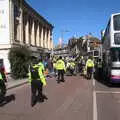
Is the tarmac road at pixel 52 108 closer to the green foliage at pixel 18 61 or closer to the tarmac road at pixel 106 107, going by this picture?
the tarmac road at pixel 106 107

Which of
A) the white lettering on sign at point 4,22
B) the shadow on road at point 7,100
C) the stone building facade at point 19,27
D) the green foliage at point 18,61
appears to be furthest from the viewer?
the stone building facade at point 19,27

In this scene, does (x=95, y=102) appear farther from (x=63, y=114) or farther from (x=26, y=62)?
(x=26, y=62)

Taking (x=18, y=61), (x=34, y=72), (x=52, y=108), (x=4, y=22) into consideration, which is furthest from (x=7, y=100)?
(x=4, y=22)

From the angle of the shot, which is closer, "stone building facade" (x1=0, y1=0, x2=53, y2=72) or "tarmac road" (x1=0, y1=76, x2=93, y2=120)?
"tarmac road" (x1=0, y1=76, x2=93, y2=120)

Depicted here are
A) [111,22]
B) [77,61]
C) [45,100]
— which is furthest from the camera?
[77,61]

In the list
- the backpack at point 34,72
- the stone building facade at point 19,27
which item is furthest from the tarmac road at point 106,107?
the stone building facade at point 19,27

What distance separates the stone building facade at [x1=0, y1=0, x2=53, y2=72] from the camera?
139ft

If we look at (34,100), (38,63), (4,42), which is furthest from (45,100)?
(4,42)

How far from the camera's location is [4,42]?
42906 mm

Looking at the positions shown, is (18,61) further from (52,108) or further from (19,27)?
(19,27)

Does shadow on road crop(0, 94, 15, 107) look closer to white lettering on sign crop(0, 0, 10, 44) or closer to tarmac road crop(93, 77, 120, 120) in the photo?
tarmac road crop(93, 77, 120, 120)

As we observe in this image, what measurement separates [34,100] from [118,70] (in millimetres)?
8230

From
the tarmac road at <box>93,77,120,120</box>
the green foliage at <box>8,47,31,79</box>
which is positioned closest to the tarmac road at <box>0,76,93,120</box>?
the tarmac road at <box>93,77,120,120</box>

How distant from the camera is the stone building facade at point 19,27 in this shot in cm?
4241
